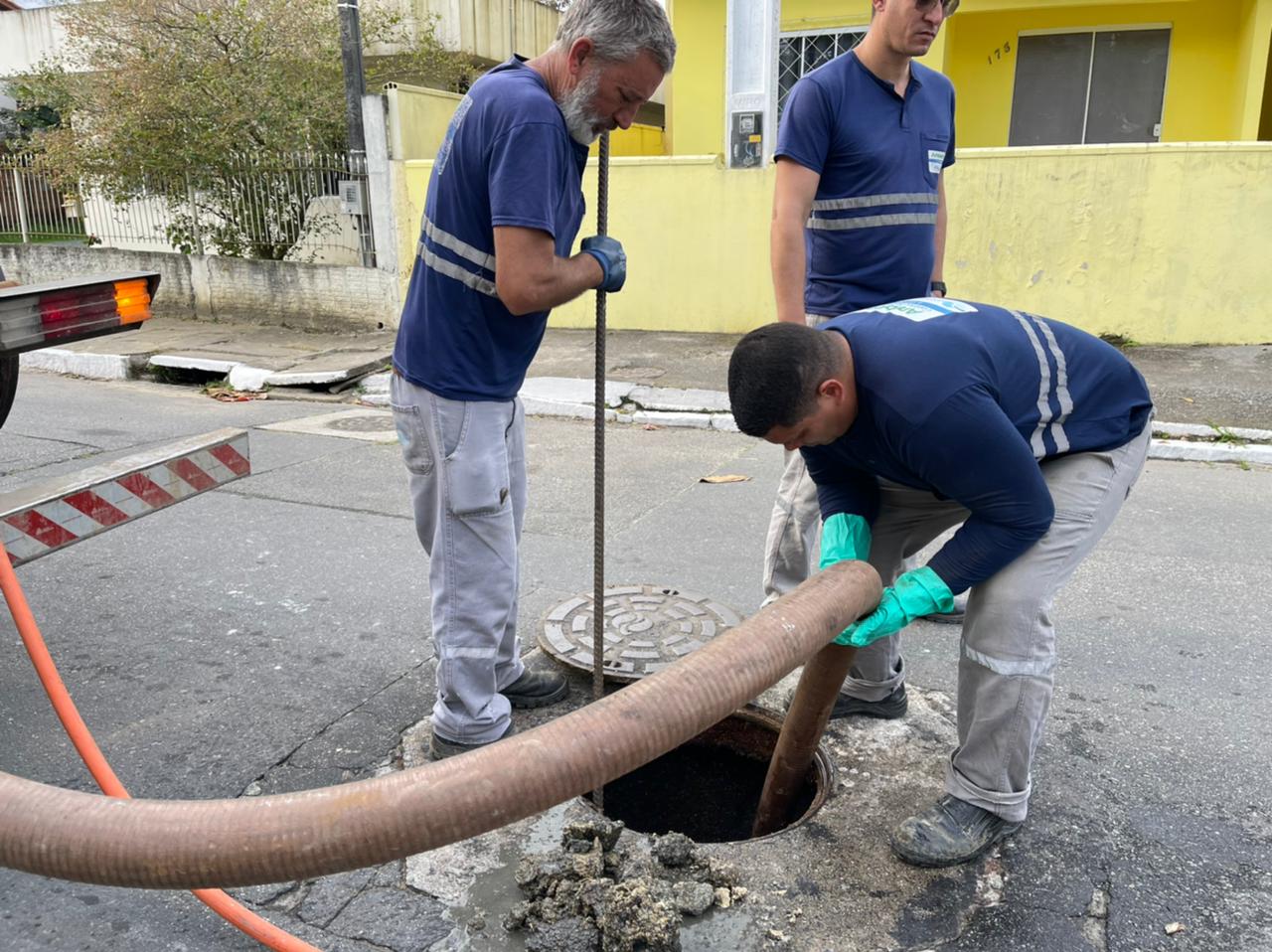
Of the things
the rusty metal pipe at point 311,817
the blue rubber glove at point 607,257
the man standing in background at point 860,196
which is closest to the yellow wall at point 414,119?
the man standing in background at point 860,196

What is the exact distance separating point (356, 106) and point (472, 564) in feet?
28.8

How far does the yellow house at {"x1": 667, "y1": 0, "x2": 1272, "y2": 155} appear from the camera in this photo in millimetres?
10844

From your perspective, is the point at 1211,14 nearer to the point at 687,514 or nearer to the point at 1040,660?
the point at 687,514

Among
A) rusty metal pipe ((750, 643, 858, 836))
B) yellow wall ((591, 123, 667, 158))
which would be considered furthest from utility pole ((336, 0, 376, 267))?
rusty metal pipe ((750, 643, 858, 836))

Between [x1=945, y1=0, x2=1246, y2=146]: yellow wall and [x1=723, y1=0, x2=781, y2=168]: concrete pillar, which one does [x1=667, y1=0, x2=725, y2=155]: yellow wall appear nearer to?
[x1=945, y1=0, x2=1246, y2=146]: yellow wall

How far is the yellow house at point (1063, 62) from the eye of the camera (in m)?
10.8

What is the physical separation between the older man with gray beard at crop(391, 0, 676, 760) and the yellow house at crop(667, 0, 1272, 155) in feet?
28.9

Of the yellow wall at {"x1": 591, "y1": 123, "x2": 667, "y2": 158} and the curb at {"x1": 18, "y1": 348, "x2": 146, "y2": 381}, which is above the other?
the yellow wall at {"x1": 591, "y1": 123, "x2": 667, "y2": 158}

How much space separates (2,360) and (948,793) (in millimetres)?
3319

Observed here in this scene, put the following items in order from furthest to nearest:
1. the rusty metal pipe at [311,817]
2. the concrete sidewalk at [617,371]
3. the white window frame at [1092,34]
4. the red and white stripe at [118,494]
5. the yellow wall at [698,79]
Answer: the yellow wall at [698,79] < the white window frame at [1092,34] < the concrete sidewalk at [617,371] < the red and white stripe at [118,494] < the rusty metal pipe at [311,817]

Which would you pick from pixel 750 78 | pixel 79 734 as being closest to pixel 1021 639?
pixel 79 734

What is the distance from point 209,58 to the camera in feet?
34.1

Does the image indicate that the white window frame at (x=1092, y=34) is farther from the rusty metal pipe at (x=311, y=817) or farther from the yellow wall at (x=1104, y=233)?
the rusty metal pipe at (x=311, y=817)

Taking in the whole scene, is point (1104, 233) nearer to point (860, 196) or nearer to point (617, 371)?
point (617, 371)
